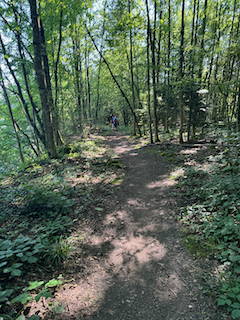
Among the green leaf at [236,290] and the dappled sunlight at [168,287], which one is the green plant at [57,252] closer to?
the dappled sunlight at [168,287]

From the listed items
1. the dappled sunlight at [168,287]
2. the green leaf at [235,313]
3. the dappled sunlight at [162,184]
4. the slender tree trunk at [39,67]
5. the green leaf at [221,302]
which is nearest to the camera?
the green leaf at [235,313]

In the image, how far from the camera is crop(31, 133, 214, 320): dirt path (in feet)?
7.49

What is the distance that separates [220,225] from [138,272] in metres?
1.73

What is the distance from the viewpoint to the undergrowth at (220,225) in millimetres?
2158

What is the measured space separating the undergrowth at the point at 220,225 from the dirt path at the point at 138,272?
260 mm

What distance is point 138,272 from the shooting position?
115 inches

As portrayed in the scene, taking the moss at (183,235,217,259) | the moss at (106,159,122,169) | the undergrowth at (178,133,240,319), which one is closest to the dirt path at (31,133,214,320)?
the moss at (183,235,217,259)

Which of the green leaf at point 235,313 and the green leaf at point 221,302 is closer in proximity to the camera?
the green leaf at point 235,313

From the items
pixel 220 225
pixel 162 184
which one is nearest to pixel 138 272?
pixel 220 225

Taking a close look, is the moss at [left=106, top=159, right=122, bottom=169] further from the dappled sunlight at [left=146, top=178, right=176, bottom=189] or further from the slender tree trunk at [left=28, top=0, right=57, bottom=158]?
the slender tree trunk at [left=28, top=0, right=57, bottom=158]

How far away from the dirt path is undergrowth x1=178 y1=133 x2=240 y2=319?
0.26 metres

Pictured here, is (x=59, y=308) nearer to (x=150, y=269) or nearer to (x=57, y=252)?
(x=57, y=252)

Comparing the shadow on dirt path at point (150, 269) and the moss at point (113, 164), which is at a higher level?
the moss at point (113, 164)

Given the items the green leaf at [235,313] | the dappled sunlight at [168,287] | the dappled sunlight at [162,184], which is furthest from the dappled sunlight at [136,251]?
the dappled sunlight at [162,184]
